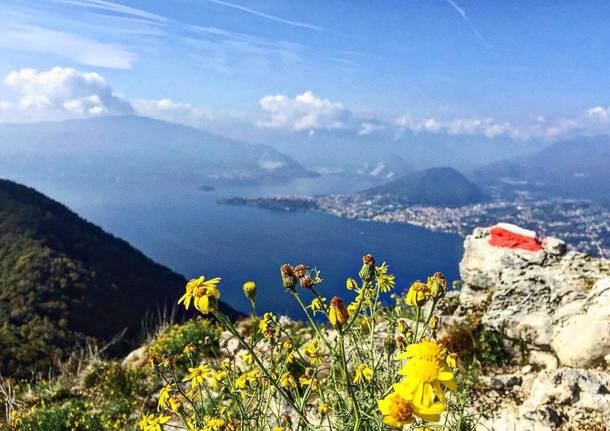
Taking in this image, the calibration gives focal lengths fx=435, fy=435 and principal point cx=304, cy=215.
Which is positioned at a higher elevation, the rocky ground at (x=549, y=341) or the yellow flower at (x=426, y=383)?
the yellow flower at (x=426, y=383)

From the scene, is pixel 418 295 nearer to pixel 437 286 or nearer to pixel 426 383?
pixel 437 286

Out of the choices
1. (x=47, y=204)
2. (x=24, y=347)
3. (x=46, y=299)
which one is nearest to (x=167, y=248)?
(x=47, y=204)

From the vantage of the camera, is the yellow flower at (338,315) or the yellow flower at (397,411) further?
the yellow flower at (338,315)

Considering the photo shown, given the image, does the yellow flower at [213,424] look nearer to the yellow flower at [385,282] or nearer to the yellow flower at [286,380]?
the yellow flower at [286,380]

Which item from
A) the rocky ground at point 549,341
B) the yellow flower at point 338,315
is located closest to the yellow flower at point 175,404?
the yellow flower at point 338,315

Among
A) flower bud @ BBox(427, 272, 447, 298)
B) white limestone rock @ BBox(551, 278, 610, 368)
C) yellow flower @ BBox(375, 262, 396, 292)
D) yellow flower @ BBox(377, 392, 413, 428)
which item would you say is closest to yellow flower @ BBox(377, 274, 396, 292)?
yellow flower @ BBox(375, 262, 396, 292)

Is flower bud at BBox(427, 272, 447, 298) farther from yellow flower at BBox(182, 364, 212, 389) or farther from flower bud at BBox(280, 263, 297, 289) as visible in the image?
yellow flower at BBox(182, 364, 212, 389)

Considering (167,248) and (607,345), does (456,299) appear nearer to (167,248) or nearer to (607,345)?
(607,345)
